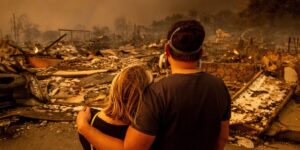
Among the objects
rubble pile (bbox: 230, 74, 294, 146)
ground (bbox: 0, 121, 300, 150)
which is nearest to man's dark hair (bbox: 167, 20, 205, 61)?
ground (bbox: 0, 121, 300, 150)

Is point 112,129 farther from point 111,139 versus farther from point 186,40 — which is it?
point 186,40

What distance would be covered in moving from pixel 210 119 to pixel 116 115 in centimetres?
63

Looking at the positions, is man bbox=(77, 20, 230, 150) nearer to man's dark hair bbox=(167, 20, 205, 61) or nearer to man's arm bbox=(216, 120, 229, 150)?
man's dark hair bbox=(167, 20, 205, 61)

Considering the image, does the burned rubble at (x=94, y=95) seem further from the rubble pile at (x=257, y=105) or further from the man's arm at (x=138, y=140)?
the man's arm at (x=138, y=140)

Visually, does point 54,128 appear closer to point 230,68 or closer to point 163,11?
point 230,68

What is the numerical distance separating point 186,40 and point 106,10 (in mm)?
45446

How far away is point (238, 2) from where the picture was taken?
129ft

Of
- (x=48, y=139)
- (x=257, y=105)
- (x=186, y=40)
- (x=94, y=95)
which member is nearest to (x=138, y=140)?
(x=186, y=40)

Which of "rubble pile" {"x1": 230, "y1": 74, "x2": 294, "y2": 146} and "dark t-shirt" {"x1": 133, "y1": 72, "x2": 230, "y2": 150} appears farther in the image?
"rubble pile" {"x1": 230, "y1": 74, "x2": 294, "y2": 146}

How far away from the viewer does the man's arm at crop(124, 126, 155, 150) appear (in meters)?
1.54

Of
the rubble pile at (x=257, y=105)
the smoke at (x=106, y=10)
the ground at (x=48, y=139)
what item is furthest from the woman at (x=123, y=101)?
the smoke at (x=106, y=10)

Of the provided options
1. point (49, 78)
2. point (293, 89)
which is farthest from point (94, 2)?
point (293, 89)

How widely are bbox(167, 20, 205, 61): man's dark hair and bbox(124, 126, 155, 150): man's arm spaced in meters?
0.49

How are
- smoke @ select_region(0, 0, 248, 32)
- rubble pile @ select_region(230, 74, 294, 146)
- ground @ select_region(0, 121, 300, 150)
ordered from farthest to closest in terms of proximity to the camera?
smoke @ select_region(0, 0, 248, 32) → rubble pile @ select_region(230, 74, 294, 146) → ground @ select_region(0, 121, 300, 150)
